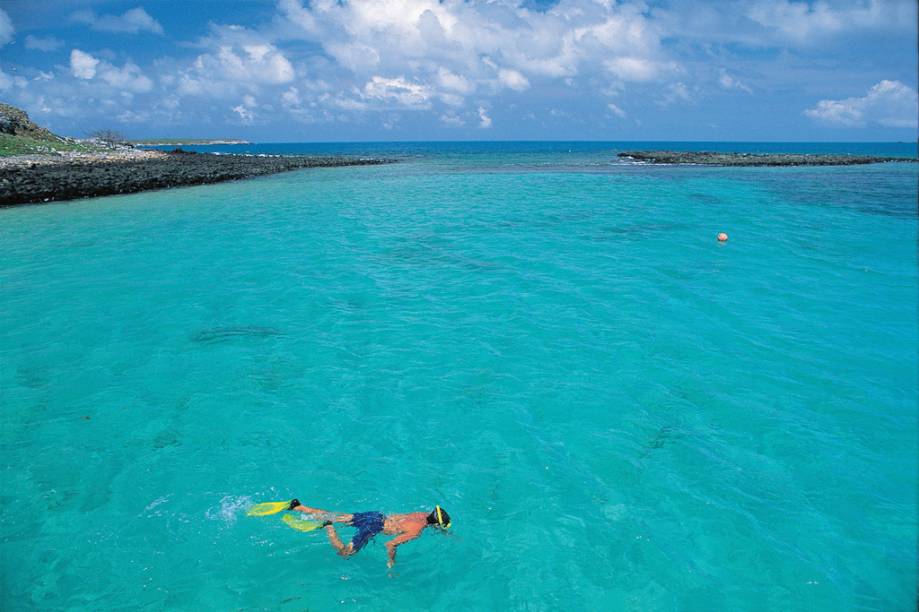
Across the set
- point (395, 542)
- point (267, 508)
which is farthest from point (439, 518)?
point (267, 508)

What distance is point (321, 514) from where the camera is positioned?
818cm

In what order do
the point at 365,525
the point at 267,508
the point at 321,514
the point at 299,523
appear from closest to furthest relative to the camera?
the point at 365,525 < the point at 299,523 < the point at 321,514 < the point at 267,508

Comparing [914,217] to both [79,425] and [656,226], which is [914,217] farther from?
[79,425]

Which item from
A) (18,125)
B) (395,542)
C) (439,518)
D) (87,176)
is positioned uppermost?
(18,125)

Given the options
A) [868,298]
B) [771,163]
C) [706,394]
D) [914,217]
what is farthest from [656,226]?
[771,163]

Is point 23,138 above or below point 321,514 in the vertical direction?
above

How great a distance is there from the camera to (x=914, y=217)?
33219 mm

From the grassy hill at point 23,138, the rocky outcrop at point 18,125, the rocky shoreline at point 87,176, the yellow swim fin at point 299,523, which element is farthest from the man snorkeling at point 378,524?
the rocky outcrop at point 18,125

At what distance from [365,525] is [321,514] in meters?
0.81

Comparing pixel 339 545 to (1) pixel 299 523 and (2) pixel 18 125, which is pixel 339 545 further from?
(2) pixel 18 125

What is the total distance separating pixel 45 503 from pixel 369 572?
5814 millimetres

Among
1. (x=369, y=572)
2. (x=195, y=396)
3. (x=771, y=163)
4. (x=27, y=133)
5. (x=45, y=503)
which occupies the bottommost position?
(x=369, y=572)

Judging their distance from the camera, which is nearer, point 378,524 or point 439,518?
point 439,518

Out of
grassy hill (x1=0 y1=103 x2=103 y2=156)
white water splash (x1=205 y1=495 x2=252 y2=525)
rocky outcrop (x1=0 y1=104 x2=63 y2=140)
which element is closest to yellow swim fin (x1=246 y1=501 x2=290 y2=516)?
white water splash (x1=205 y1=495 x2=252 y2=525)
